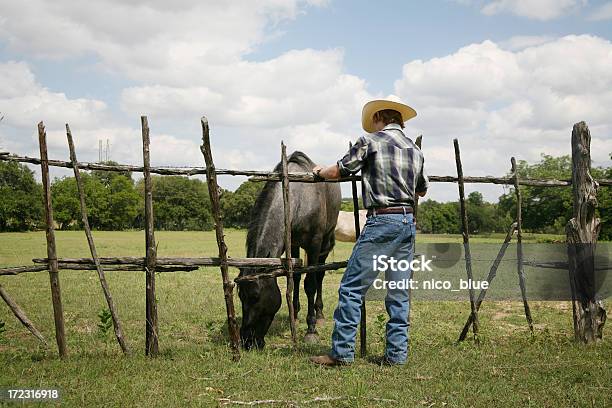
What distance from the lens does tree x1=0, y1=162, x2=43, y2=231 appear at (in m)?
41.1

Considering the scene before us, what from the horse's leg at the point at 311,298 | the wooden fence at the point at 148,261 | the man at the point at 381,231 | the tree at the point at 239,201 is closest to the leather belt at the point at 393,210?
the man at the point at 381,231

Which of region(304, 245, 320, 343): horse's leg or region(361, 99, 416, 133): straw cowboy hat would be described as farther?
region(304, 245, 320, 343): horse's leg

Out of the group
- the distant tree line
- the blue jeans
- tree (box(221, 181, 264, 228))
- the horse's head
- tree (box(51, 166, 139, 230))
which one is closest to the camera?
the blue jeans

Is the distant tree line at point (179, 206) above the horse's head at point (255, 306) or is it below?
above

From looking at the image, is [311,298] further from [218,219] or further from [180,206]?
[180,206]

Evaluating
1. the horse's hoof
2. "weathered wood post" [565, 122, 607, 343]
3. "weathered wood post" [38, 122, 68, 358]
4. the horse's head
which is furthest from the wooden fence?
"weathered wood post" [565, 122, 607, 343]

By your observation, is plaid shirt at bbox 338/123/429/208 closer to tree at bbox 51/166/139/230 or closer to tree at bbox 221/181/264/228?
tree at bbox 221/181/264/228

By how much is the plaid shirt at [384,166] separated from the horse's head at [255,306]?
5.87 ft

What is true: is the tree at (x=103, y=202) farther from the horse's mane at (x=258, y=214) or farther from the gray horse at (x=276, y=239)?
the horse's mane at (x=258, y=214)

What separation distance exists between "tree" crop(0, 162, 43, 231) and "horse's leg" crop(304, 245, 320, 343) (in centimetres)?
3835

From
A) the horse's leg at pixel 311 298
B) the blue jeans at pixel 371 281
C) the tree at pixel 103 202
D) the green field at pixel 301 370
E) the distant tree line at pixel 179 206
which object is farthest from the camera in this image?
the tree at pixel 103 202

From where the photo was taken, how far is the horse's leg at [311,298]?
25.9 ft

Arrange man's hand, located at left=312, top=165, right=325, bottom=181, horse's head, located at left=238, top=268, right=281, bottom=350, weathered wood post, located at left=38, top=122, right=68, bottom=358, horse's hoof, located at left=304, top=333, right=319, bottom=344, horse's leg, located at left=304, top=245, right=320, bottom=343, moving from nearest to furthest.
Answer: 1. weathered wood post, located at left=38, top=122, right=68, bottom=358
2. man's hand, located at left=312, top=165, right=325, bottom=181
3. horse's head, located at left=238, top=268, right=281, bottom=350
4. horse's hoof, located at left=304, top=333, right=319, bottom=344
5. horse's leg, located at left=304, top=245, right=320, bottom=343

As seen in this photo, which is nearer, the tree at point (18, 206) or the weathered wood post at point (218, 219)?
the weathered wood post at point (218, 219)
